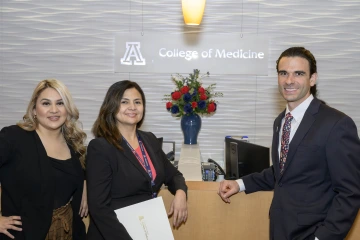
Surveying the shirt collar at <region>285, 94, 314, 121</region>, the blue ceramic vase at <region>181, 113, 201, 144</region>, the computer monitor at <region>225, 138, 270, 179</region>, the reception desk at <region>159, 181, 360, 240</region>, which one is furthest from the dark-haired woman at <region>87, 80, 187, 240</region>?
the blue ceramic vase at <region>181, 113, 201, 144</region>

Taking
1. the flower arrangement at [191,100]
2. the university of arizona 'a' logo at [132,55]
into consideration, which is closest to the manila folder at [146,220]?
the flower arrangement at [191,100]

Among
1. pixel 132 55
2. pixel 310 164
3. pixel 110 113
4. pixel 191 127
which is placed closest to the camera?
pixel 310 164

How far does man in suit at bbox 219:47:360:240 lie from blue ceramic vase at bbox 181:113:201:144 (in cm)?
240

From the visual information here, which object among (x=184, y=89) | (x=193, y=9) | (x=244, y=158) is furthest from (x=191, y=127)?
(x=193, y=9)

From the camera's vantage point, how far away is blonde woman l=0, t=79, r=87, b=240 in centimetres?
198

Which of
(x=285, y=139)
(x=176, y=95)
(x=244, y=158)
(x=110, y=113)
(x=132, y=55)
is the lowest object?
(x=244, y=158)

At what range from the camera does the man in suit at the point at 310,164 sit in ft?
5.73

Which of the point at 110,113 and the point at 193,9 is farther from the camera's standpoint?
the point at 193,9

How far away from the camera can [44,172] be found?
203 cm

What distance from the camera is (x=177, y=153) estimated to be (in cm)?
494

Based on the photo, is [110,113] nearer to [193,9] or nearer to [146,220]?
[146,220]

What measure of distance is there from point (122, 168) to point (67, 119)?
568 millimetres

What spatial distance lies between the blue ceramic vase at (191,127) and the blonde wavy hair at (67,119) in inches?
88.2

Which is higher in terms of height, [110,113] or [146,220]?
[110,113]
